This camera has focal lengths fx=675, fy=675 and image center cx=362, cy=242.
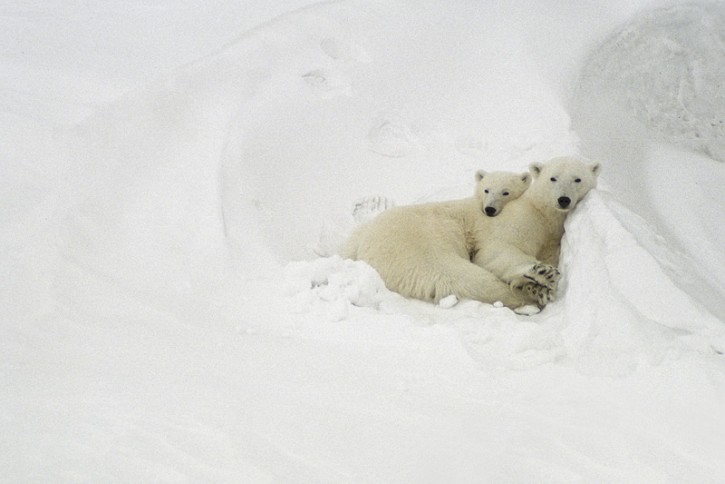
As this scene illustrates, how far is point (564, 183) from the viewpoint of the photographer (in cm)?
420

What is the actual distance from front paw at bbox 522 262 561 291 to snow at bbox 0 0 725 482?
0.12 metres

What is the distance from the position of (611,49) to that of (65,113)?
4774mm

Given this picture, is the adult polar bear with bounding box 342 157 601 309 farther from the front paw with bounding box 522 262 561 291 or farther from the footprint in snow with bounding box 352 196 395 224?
the footprint in snow with bounding box 352 196 395 224

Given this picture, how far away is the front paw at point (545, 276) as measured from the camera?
12.1 feet

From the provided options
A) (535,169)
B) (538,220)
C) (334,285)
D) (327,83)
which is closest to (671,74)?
(535,169)

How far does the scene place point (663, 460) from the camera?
2051 millimetres

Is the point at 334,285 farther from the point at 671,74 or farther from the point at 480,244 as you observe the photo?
the point at 671,74

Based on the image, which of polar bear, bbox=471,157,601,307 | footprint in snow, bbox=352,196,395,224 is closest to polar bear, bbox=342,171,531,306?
polar bear, bbox=471,157,601,307

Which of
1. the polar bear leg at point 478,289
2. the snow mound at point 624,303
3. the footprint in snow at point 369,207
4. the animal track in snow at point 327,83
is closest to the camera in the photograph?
the snow mound at point 624,303

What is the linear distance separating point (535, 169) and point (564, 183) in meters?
0.28

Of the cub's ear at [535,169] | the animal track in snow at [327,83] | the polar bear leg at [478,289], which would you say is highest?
the animal track in snow at [327,83]

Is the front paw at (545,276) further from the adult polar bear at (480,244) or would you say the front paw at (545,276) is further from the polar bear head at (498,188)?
the polar bear head at (498,188)

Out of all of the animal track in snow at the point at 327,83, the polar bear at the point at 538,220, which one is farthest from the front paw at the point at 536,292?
the animal track in snow at the point at 327,83

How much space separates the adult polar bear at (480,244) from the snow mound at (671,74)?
1984 millimetres
